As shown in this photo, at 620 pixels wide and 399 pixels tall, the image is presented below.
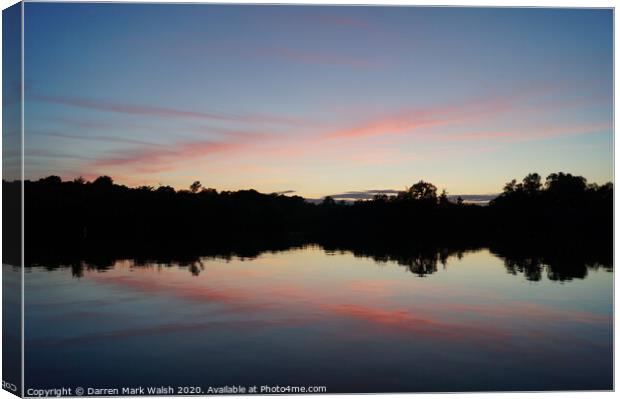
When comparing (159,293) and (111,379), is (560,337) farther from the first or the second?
(159,293)

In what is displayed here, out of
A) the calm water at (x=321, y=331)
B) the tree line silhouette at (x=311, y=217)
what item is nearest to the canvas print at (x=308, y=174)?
the calm water at (x=321, y=331)

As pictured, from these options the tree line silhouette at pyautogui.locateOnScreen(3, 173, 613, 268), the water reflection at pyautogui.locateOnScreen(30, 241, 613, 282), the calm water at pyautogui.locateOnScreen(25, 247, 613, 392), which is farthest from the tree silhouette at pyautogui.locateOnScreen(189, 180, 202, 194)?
the calm water at pyautogui.locateOnScreen(25, 247, 613, 392)

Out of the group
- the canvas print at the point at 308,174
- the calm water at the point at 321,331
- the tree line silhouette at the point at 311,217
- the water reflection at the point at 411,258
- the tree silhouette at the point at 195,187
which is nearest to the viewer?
the calm water at the point at 321,331

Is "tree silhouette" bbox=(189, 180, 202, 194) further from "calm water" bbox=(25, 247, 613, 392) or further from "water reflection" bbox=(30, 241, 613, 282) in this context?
"calm water" bbox=(25, 247, 613, 392)

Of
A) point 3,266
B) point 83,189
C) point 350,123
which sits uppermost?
point 350,123

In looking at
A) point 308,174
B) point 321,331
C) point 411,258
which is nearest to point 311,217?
point 411,258

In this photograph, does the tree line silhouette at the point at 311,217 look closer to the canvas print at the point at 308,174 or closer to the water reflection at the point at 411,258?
the canvas print at the point at 308,174

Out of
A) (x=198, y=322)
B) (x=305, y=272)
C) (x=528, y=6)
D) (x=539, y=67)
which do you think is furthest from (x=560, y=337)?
(x=305, y=272)
